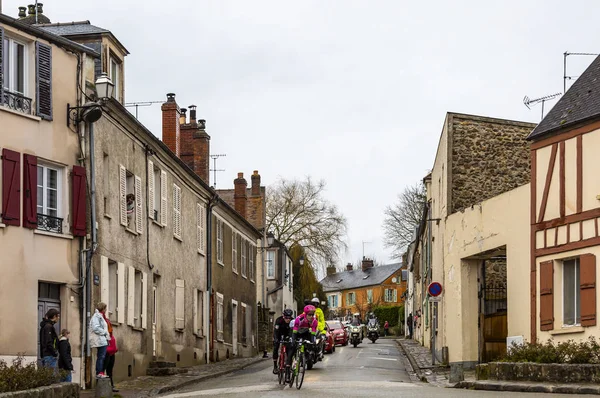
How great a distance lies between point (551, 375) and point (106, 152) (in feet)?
36.6

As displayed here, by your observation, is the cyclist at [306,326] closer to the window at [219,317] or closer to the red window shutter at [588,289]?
the red window shutter at [588,289]

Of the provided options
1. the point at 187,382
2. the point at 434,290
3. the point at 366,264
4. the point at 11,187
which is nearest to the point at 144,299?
the point at 187,382

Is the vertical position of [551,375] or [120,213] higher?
[120,213]

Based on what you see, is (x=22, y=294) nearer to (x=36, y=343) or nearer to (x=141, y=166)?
(x=36, y=343)

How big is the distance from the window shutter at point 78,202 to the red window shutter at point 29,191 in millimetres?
1202

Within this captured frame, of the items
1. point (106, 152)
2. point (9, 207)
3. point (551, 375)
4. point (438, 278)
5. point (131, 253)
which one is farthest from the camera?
point (438, 278)

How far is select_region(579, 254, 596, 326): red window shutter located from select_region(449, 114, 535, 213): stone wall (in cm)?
855

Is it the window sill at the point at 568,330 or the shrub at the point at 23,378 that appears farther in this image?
the window sill at the point at 568,330

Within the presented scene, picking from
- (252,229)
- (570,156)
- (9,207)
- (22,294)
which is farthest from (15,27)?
(252,229)

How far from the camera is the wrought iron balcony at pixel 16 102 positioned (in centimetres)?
2081

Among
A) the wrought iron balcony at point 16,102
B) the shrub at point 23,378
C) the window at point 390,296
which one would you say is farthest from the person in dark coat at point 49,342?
the window at point 390,296

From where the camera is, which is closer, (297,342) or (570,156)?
(297,342)

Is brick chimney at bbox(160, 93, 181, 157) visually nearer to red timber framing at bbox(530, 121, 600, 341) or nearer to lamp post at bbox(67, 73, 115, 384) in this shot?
lamp post at bbox(67, 73, 115, 384)

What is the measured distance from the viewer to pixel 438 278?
1351 inches
